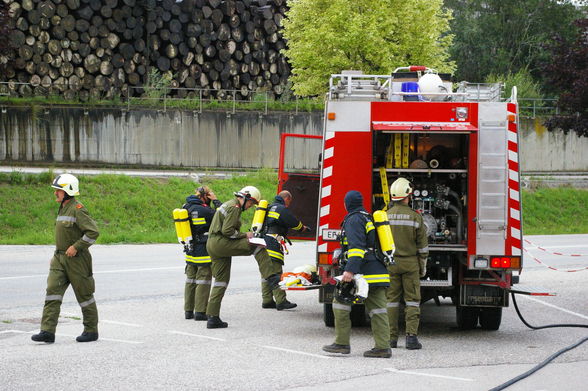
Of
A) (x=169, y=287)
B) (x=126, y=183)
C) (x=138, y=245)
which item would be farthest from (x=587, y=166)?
(x=169, y=287)

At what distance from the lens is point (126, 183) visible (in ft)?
93.1

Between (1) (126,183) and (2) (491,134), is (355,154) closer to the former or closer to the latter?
(2) (491,134)

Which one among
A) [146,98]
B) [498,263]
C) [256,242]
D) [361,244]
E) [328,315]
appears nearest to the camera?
[361,244]

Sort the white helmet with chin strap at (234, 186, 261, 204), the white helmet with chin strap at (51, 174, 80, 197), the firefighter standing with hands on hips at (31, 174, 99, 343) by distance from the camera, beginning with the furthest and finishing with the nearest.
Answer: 1. the white helmet with chin strap at (234, 186, 261, 204)
2. the white helmet with chin strap at (51, 174, 80, 197)
3. the firefighter standing with hands on hips at (31, 174, 99, 343)

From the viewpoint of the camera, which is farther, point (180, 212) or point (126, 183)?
point (126, 183)

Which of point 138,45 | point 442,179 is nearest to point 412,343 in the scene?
point 442,179

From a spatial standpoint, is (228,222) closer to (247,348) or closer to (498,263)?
(247,348)

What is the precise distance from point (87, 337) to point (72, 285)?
59cm

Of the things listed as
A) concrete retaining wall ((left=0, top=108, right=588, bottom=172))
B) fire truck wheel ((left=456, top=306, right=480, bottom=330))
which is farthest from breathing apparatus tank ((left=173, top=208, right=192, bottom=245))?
concrete retaining wall ((left=0, top=108, right=588, bottom=172))

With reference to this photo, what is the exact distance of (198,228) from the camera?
1275cm

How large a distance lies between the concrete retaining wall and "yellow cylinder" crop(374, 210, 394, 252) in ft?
74.1

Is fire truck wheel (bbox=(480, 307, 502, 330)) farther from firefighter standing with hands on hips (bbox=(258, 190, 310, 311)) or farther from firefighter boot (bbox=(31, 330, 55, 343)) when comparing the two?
firefighter boot (bbox=(31, 330, 55, 343))

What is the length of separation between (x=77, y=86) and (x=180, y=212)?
2187 centimetres

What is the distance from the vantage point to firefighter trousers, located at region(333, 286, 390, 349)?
394 inches
